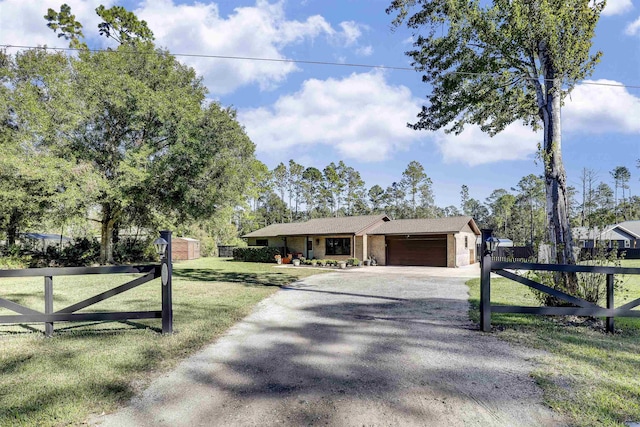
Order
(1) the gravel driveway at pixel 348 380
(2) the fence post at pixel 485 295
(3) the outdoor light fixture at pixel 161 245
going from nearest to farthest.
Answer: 1. (1) the gravel driveway at pixel 348 380
2. (3) the outdoor light fixture at pixel 161 245
3. (2) the fence post at pixel 485 295

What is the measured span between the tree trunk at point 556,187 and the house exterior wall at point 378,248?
15.8 m

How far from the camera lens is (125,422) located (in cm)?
266

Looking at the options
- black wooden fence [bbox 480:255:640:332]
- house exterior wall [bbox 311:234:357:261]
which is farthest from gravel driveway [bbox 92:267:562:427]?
house exterior wall [bbox 311:234:357:261]

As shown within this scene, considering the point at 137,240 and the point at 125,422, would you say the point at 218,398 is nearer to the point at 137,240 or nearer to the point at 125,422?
the point at 125,422

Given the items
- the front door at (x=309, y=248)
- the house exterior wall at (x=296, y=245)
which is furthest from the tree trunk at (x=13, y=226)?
the front door at (x=309, y=248)

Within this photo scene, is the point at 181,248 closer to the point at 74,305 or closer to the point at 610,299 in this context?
the point at 74,305

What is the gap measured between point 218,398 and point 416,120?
8470 mm

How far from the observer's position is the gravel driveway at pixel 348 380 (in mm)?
2721

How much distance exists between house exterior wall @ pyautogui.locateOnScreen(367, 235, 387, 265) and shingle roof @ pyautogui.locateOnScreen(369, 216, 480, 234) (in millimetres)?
568

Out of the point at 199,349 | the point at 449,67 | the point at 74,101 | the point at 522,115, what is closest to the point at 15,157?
the point at 74,101

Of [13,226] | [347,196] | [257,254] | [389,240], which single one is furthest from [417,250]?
[347,196]

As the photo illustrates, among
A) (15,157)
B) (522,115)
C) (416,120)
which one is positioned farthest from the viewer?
(15,157)

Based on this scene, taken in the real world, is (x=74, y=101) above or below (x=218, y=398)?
above

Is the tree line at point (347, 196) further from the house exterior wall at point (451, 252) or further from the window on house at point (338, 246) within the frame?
the house exterior wall at point (451, 252)
